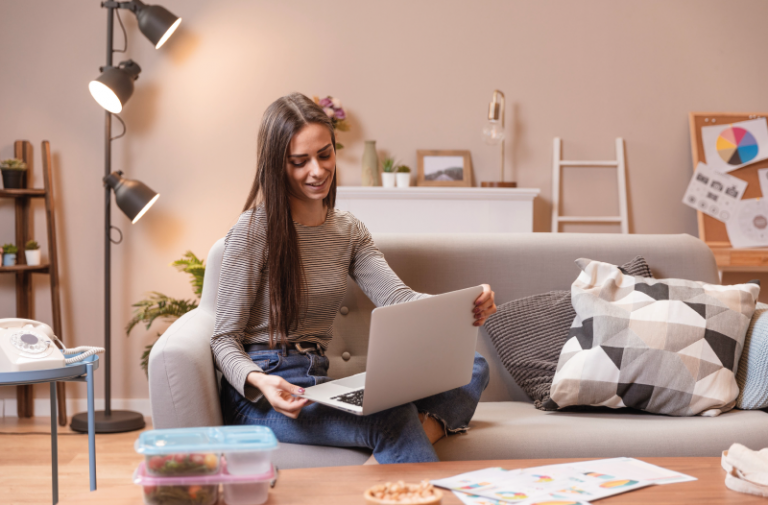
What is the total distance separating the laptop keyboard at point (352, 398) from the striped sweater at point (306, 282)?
19 cm

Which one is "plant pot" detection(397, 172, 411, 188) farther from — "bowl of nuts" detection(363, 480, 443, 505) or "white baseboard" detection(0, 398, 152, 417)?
"bowl of nuts" detection(363, 480, 443, 505)

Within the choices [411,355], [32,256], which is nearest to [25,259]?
[32,256]

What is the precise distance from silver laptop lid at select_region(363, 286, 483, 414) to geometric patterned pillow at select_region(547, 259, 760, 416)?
407 mm

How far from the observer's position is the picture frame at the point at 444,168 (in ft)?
10.7

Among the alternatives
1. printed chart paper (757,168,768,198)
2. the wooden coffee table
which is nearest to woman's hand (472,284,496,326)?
the wooden coffee table

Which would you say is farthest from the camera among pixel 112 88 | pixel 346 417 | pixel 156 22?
pixel 156 22

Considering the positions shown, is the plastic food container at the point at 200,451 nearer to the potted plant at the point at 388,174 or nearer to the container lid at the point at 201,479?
the container lid at the point at 201,479

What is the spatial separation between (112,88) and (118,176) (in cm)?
40

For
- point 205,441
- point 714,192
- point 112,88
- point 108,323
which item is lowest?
point 108,323

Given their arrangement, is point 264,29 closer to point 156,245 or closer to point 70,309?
point 156,245

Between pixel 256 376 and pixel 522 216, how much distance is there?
220 centimetres

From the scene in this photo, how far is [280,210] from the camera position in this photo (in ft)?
4.64

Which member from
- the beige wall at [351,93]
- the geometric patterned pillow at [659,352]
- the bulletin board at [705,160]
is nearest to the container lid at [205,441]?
the geometric patterned pillow at [659,352]

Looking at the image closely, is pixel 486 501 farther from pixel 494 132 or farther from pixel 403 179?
pixel 494 132
